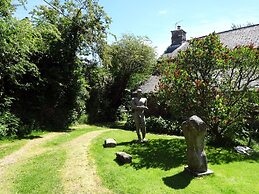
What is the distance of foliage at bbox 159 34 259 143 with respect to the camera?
12430 mm

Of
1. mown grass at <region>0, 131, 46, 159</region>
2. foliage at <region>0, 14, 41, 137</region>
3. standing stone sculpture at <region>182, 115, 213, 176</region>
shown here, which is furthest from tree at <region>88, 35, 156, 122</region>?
standing stone sculpture at <region>182, 115, 213, 176</region>

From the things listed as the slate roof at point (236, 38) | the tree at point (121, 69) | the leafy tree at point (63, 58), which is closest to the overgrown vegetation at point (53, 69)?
the leafy tree at point (63, 58)

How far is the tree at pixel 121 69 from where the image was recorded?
26031 mm

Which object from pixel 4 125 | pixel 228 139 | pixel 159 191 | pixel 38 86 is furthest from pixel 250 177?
pixel 38 86

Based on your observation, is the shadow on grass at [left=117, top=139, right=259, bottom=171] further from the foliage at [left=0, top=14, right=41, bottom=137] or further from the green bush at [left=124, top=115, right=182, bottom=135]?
the foliage at [left=0, top=14, right=41, bottom=137]

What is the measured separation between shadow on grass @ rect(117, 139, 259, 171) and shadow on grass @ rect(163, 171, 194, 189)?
0.83 metres

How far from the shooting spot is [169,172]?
28.1 ft

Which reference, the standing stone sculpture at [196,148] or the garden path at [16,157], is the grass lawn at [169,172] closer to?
the standing stone sculpture at [196,148]

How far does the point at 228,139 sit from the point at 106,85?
14965mm

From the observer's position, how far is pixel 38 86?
743 inches

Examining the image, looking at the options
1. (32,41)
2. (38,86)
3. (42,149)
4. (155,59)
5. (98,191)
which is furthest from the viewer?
(155,59)

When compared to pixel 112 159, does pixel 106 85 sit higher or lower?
higher

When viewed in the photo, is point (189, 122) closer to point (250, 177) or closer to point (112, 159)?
point (250, 177)

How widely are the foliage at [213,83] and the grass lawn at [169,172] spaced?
166 centimetres
